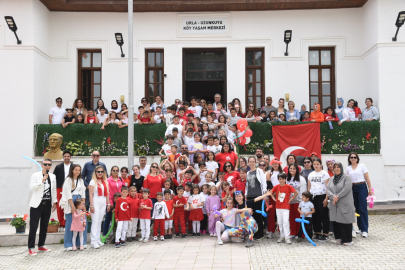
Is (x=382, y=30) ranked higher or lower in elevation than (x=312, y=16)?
lower

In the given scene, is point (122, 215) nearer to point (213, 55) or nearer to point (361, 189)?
point (361, 189)

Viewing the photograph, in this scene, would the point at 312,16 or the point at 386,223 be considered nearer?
the point at 386,223

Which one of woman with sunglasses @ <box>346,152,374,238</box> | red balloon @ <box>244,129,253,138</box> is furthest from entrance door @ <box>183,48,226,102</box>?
woman with sunglasses @ <box>346,152,374,238</box>

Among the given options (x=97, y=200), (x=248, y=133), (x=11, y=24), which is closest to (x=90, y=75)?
(x=11, y=24)

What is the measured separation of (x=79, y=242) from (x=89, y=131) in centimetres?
508

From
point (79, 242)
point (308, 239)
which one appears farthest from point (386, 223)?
point (79, 242)

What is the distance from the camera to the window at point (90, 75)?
1456cm

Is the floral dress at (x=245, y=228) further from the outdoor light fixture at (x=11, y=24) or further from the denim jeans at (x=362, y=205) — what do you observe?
the outdoor light fixture at (x=11, y=24)

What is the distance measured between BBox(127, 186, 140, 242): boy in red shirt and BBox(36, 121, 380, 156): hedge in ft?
13.2

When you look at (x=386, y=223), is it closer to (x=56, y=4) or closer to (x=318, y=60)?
(x=318, y=60)

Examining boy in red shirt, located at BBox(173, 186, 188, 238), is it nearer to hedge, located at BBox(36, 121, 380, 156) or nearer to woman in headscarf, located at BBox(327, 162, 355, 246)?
woman in headscarf, located at BBox(327, 162, 355, 246)

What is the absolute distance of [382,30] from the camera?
1264 centimetres

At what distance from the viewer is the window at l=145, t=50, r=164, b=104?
14.5 meters

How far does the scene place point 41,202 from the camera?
7871mm
